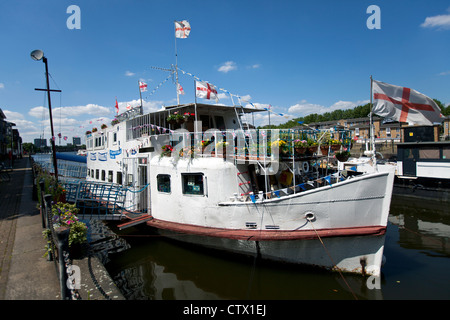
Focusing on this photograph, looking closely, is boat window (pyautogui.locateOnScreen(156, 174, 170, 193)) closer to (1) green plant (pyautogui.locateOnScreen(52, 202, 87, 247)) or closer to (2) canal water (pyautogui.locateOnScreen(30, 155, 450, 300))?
(2) canal water (pyautogui.locateOnScreen(30, 155, 450, 300))

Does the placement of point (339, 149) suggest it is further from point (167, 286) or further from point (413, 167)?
point (413, 167)

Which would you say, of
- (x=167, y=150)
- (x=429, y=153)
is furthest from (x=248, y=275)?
(x=429, y=153)

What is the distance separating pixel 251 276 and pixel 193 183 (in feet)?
12.1

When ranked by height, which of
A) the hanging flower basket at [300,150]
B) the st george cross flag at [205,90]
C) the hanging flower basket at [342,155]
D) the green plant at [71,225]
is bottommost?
the green plant at [71,225]

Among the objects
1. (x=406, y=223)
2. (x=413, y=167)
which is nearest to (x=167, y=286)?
(x=406, y=223)

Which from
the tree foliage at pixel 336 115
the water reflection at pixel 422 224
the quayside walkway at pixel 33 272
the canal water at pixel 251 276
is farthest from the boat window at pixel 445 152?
the tree foliage at pixel 336 115

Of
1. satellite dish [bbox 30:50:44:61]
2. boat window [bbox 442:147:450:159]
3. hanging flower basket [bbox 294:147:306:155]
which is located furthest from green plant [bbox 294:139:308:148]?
boat window [bbox 442:147:450:159]

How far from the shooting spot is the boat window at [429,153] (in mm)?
18328

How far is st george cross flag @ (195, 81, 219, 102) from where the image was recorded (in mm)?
8977

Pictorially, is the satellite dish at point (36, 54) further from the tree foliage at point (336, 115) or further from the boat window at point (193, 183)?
the tree foliage at point (336, 115)

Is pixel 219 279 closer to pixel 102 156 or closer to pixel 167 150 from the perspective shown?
pixel 167 150

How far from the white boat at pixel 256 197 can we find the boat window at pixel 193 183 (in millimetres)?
36
